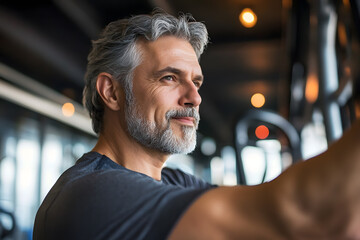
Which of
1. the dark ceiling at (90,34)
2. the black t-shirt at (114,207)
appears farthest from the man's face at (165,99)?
the dark ceiling at (90,34)

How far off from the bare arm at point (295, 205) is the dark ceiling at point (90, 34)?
3.55 m

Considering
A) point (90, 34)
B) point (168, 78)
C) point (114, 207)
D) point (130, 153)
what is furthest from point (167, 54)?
point (90, 34)

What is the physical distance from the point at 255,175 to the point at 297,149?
2.08 ft

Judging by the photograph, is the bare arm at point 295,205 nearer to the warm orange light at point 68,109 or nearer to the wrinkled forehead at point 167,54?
the wrinkled forehead at point 167,54

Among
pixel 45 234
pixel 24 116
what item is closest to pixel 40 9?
pixel 24 116

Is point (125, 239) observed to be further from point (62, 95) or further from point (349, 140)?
point (62, 95)

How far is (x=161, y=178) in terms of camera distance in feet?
5.21

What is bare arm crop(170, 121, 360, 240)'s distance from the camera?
724mm

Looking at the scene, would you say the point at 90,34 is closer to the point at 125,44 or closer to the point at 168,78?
the point at 125,44

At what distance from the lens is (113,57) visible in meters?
1.57

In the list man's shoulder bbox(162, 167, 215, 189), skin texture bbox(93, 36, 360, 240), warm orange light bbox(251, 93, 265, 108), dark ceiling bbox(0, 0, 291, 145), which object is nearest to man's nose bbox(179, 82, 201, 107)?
man's shoulder bbox(162, 167, 215, 189)

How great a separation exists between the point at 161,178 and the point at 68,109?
21.0 feet

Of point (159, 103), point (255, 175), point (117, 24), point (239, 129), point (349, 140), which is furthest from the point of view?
point (255, 175)

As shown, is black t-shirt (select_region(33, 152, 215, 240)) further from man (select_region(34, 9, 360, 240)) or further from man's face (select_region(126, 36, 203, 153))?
man's face (select_region(126, 36, 203, 153))
